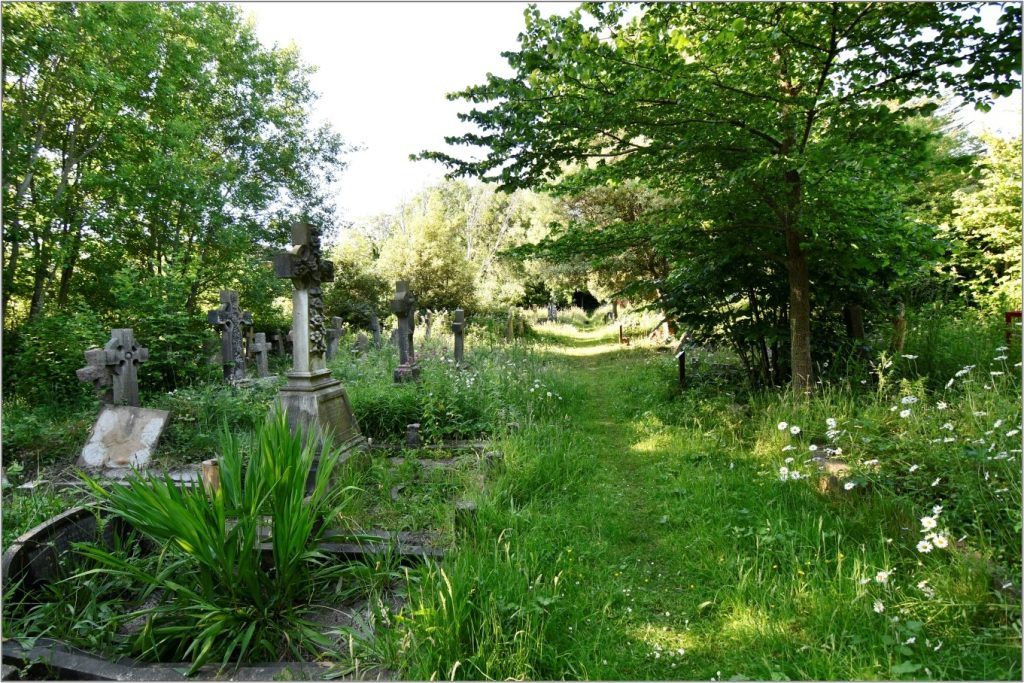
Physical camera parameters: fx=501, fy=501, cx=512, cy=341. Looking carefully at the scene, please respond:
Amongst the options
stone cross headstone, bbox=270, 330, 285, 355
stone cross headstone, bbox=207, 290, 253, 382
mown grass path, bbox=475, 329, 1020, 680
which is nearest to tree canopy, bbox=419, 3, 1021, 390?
mown grass path, bbox=475, 329, 1020, 680

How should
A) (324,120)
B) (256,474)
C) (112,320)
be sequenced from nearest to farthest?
(256,474), (112,320), (324,120)

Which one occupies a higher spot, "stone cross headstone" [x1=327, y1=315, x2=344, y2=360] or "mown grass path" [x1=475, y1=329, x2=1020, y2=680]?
"stone cross headstone" [x1=327, y1=315, x2=344, y2=360]

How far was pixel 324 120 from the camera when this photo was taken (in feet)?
53.2

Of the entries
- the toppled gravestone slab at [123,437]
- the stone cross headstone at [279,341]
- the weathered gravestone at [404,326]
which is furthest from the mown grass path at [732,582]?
the stone cross headstone at [279,341]

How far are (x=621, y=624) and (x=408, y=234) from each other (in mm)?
20364

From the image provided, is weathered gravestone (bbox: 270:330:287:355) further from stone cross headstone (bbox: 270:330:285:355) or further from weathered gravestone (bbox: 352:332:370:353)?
weathered gravestone (bbox: 352:332:370:353)

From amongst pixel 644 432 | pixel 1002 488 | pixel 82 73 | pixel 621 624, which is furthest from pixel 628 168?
pixel 82 73

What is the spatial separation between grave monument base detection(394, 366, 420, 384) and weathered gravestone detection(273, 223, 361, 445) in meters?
3.01

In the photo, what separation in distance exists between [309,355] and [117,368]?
10.0 ft

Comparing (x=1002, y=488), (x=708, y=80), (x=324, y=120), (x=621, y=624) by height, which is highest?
(x=324, y=120)

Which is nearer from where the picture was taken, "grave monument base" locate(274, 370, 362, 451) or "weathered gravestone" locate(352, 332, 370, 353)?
"grave monument base" locate(274, 370, 362, 451)

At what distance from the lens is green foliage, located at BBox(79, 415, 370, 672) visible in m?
2.55

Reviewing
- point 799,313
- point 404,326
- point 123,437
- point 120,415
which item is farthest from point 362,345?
point 799,313

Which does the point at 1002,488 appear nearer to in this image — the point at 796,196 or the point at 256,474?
the point at 796,196
